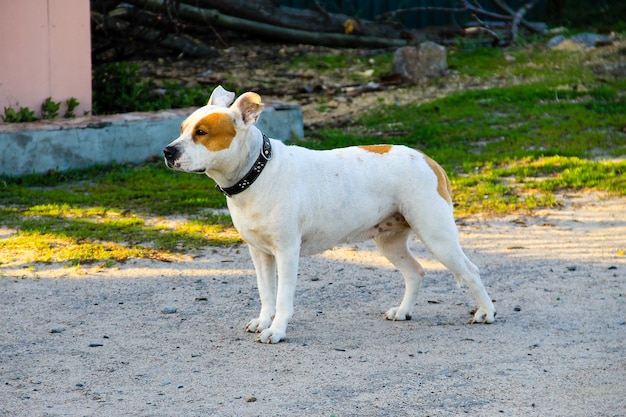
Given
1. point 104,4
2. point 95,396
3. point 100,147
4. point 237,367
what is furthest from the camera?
point 104,4

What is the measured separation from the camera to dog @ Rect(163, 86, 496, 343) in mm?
4895

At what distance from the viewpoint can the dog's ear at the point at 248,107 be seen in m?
4.86

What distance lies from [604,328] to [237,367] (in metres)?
2.21

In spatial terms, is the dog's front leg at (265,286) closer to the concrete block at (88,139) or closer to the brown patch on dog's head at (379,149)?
the brown patch on dog's head at (379,149)

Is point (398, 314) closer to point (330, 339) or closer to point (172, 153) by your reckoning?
Answer: point (330, 339)

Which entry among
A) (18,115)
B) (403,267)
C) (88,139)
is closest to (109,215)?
(88,139)

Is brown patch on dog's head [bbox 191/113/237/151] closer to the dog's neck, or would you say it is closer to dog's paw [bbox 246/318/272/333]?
the dog's neck

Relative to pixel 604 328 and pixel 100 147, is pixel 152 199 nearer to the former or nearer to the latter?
pixel 100 147

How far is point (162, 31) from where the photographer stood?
12914 millimetres

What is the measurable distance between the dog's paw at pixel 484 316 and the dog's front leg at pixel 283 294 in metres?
1.19

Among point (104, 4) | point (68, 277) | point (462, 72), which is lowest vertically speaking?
point (68, 277)

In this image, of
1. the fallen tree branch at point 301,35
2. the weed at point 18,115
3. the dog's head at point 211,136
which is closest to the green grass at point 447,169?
the weed at point 18,115

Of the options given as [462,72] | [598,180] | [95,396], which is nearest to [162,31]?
[462,72]

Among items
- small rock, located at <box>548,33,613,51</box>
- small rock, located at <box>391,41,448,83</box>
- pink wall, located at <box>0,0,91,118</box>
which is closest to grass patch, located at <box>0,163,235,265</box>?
pink wall, located at <box>0,0,91,118</box>
